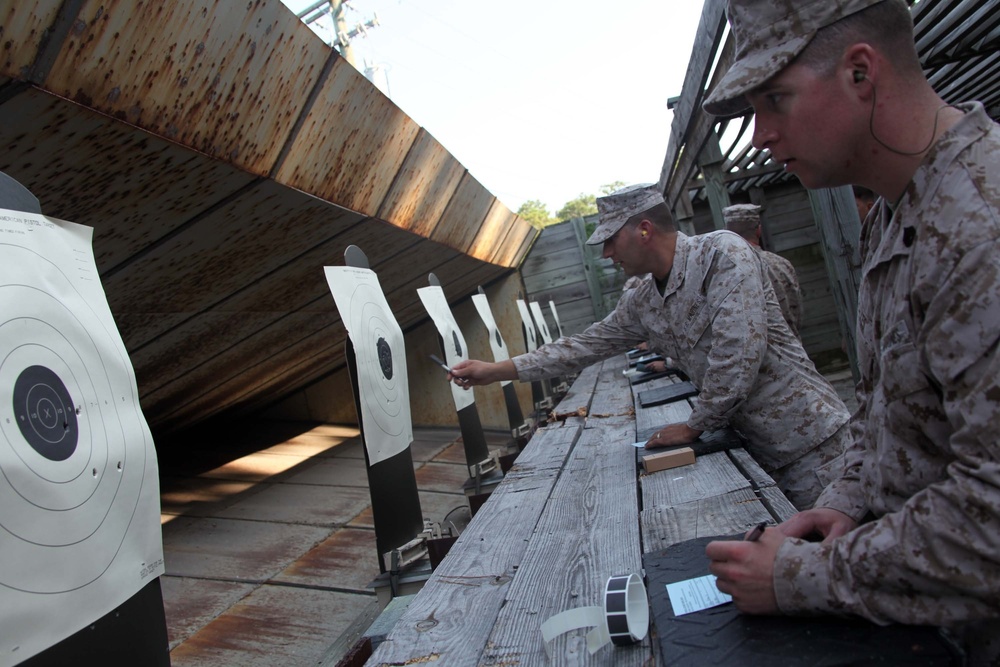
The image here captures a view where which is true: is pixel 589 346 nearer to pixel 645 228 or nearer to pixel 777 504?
pixel 645 228

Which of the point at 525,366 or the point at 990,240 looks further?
the point at 525,366

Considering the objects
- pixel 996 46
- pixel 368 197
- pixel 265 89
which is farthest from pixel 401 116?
pixel 996 46

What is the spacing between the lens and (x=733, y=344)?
2.62 m

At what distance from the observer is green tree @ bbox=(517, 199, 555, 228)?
3039 inches

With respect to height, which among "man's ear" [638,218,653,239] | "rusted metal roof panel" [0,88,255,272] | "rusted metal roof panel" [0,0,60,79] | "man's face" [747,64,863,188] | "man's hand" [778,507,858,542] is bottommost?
"man's hand" [778,507,858,542]

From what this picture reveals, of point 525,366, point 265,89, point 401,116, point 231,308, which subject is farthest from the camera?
point 231,308

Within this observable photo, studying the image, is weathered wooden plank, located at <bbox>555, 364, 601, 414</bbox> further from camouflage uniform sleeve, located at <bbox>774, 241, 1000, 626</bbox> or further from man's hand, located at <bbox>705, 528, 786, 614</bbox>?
camouflage uniform sleeve, located at <bbox>774, 241, 1000, 626</bbox>

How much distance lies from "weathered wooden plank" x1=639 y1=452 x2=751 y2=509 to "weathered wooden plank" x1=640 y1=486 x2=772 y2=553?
48 mm

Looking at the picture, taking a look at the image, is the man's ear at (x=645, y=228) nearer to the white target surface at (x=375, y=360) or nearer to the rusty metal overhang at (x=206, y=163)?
the white target surface at (x=375, y=360)

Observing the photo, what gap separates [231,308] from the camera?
469 centimetres

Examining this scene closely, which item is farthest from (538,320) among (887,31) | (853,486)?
(887,31)

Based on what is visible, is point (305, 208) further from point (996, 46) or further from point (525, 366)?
point (996, 46)

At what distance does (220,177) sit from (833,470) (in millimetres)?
2310

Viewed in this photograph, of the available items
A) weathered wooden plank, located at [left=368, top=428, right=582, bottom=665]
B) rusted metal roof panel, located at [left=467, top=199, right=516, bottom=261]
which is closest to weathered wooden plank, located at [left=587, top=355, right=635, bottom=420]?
weathered wooden plank, located at [left=368, top=428, right=582, bottom=665]
